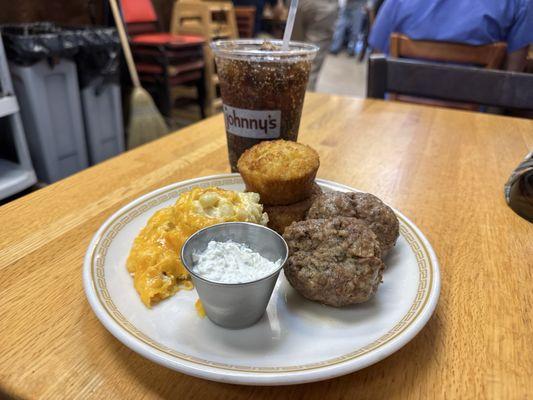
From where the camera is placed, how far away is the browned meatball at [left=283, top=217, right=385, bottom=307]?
2.39 feet

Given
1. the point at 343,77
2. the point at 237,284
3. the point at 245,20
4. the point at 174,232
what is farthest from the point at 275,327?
the point at 343,77

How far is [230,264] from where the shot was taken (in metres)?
0.73

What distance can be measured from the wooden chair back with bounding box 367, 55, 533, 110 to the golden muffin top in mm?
1301

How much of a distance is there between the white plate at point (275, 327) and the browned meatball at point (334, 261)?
0.05m

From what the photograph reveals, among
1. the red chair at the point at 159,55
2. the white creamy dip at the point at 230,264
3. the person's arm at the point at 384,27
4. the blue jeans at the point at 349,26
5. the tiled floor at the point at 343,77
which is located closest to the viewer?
the white creamy dip at the point at 230,264

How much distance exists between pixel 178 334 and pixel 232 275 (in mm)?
134

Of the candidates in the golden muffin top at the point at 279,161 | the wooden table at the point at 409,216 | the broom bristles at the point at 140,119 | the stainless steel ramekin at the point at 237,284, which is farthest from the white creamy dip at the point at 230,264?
the broom bristles at the point at 140,119

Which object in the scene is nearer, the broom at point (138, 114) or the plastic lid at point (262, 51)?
the plastic lid at point (262, 51)

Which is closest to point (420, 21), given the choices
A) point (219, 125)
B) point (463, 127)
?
point (463, 127)

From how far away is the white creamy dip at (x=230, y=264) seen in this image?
2.29 ft

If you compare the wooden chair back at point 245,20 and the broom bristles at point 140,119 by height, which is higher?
the wooden chair back at point 245,20

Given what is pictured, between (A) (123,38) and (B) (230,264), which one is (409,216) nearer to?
(B) (230,264)

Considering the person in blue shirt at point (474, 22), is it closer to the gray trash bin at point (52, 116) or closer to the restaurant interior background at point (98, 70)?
the restaurant interior background at point (98, 70)

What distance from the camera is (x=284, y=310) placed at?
760 mm
